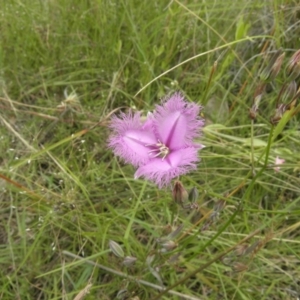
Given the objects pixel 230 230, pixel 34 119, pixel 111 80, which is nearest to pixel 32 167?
pixel 34 119

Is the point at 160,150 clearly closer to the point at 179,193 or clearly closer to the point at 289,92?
the point at 179,193

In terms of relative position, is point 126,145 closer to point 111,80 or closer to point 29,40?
point 111,80

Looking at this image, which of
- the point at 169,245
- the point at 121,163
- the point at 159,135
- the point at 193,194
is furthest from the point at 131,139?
the point at 121,163

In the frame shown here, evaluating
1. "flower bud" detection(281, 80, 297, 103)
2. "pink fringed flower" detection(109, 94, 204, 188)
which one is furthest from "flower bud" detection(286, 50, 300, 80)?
"pink fringed flower" detection(109, 94, 204, 188)

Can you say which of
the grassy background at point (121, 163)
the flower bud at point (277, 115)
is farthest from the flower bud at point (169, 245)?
the flower bud at point (277, 115)

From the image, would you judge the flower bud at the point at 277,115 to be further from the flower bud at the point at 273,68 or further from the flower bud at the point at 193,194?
the flower bud at the point at 193,194

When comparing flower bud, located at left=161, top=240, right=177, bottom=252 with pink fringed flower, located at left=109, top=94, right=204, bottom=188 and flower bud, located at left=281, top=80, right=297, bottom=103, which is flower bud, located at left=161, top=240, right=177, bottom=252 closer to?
pink fringed flower, located at left=109, top=94, right=204, bottom=188
